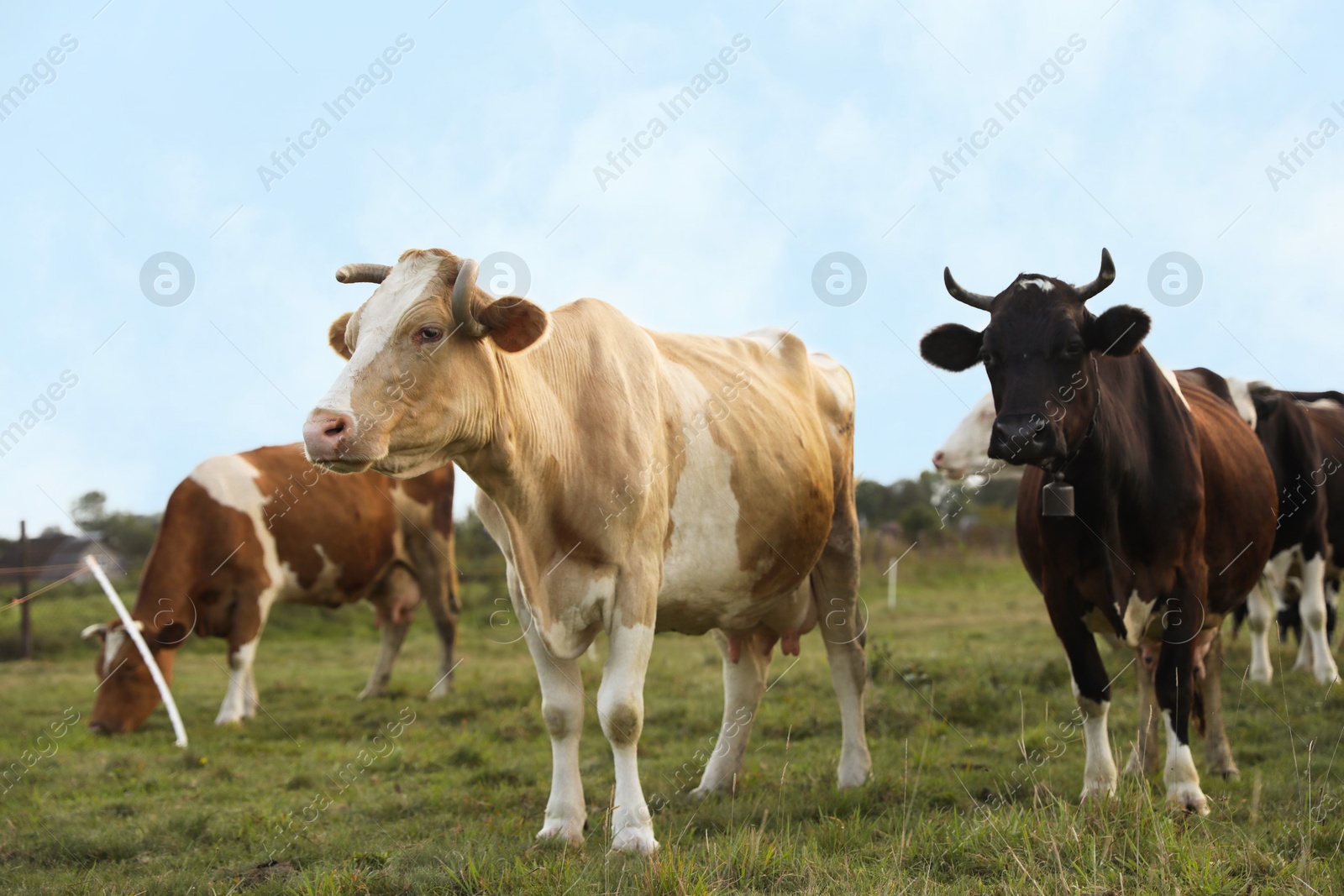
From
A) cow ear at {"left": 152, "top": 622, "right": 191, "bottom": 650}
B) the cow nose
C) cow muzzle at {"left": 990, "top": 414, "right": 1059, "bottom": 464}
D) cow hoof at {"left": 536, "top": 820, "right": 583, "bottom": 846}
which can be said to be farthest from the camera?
cow ear at {"left": 152, "top": 622, "right": 191, "bottom": 650}

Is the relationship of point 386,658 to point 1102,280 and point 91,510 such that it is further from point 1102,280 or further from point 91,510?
point 91,510

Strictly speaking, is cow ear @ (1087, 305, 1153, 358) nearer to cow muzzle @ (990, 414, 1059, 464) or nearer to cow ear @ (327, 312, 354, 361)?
cow muzzle @ (990, 414, 1059, 464)

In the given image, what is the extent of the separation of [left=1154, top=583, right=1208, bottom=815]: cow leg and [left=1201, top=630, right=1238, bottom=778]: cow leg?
2.88 feet

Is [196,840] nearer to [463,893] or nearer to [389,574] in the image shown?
[463,893]

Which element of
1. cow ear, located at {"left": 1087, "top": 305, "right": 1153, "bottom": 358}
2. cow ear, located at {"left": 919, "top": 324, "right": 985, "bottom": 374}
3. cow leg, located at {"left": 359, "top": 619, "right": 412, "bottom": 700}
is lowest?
cow leg, located at {"left": 359, "top": 619, "right": 412, "bottom": 700}

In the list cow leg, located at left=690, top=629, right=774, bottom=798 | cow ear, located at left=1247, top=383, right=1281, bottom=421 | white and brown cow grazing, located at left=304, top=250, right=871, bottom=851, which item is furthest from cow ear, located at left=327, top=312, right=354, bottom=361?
cow ear, located at left=1247, top=383, right=1281, bottom=421

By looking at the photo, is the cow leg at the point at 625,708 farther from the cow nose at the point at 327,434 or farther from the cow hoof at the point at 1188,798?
the cow hoof at the point at 1188,798

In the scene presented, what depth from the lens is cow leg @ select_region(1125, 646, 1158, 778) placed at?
561 cm

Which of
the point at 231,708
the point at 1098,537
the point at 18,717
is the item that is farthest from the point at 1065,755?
the point at 18,717

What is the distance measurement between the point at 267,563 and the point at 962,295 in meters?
7.41

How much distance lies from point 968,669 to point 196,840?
5.97 metres

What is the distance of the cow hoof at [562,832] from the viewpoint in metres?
4.54

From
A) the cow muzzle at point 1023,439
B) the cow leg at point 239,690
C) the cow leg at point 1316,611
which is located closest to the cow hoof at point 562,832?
the cow muzzle at point 1023,439

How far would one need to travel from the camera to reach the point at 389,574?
12.1 meters
